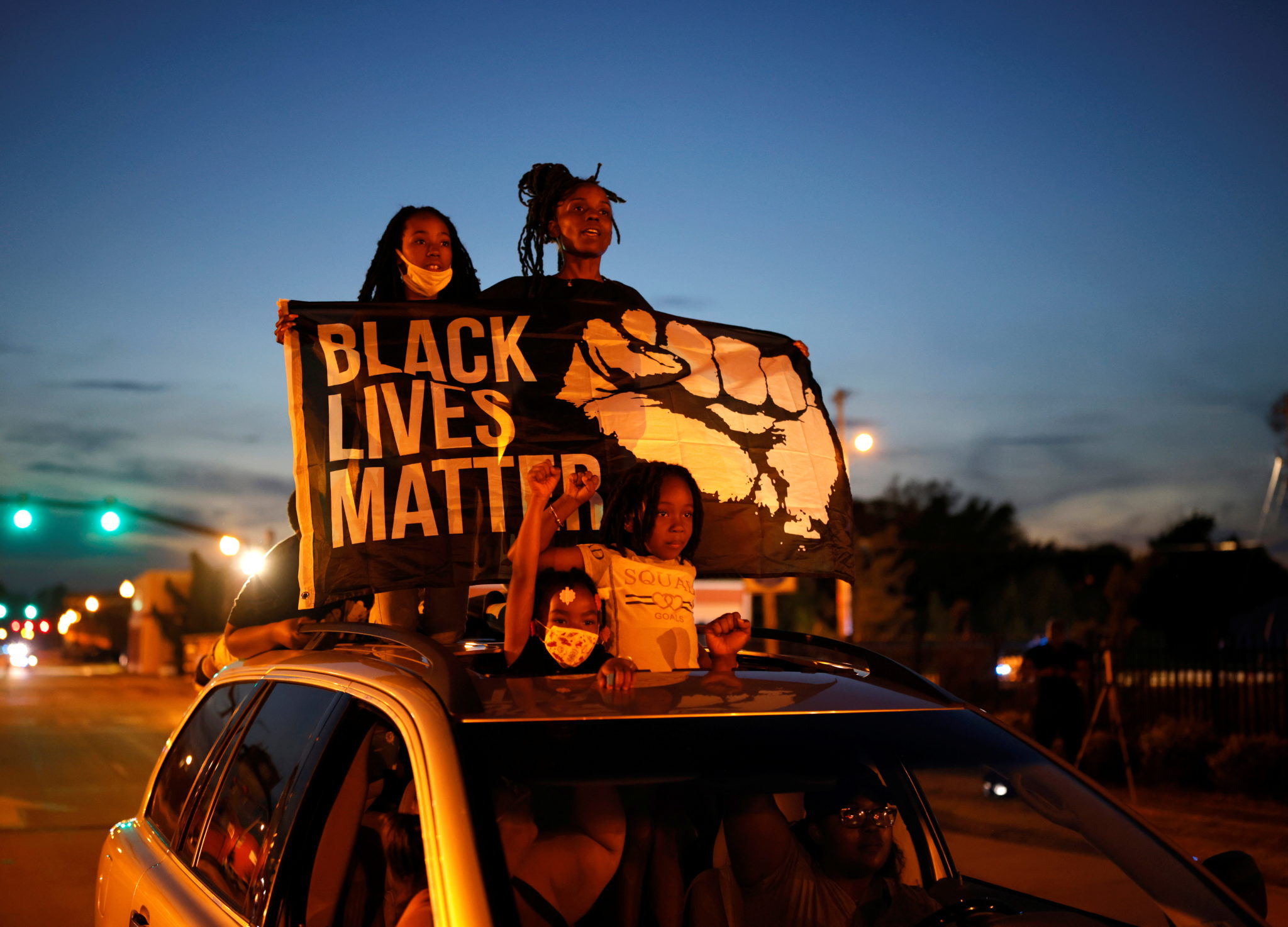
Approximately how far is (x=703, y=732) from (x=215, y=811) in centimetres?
129

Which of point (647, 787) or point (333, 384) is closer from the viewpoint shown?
point (647, 787)

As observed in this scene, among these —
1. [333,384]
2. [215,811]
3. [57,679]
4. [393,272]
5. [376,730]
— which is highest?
[393,272]

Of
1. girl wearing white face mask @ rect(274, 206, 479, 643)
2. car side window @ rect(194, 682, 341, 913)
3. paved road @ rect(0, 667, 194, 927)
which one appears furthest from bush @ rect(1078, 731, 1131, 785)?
car side window @ rect(194, 682, 341, 913)

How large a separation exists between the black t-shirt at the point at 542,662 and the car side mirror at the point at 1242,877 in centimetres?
153

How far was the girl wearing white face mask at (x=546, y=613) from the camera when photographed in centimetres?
341

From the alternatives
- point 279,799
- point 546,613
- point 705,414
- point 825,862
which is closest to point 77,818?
point 705,414

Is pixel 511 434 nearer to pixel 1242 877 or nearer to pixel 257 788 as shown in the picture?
pixel 257 788

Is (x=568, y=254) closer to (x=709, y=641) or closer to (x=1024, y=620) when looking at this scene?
(x=709, y=641)

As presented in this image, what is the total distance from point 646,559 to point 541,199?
1.80 metres

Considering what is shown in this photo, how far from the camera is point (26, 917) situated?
7.50 meters

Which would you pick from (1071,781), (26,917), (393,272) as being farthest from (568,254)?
(26,917)

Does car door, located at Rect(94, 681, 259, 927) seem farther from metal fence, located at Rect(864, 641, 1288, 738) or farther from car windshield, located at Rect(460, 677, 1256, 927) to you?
metal fence, located at Rect(864, 641, 1288, 738)

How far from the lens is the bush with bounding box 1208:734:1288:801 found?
1172 cm

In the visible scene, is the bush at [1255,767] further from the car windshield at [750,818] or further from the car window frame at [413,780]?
the car window frame at [413,780]
